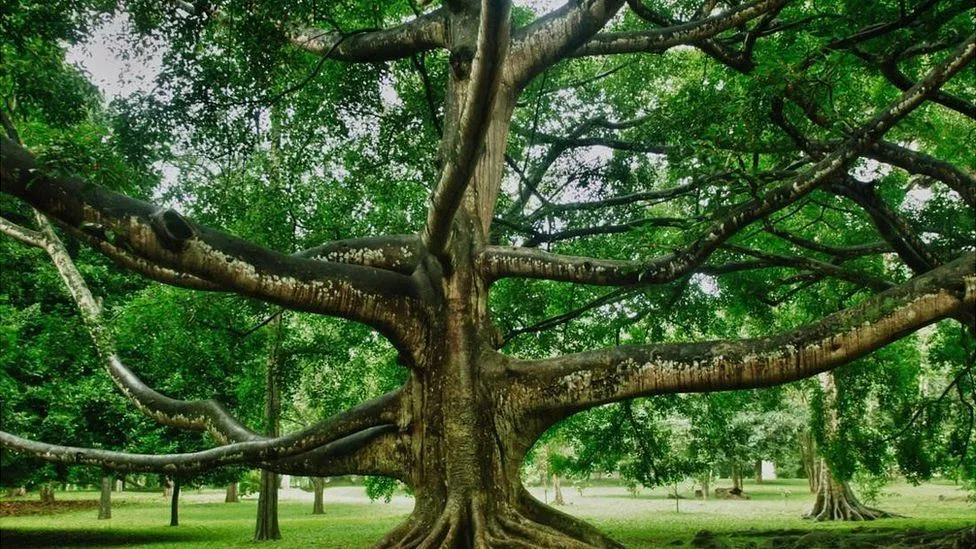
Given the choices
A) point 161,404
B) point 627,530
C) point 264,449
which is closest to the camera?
point 264,449

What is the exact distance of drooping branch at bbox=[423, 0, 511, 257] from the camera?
325 centimetres

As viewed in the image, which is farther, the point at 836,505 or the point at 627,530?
the point at 836,505

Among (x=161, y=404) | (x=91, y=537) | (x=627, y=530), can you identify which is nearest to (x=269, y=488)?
(x=91, y=537)

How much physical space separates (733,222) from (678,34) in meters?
1.95

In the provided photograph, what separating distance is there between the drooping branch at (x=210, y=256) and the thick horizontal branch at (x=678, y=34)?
3205mm

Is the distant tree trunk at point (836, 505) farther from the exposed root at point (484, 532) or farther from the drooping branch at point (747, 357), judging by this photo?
the exposed root at point (484, 532)

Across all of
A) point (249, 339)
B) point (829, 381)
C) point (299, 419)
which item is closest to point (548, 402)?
point (249, 339)

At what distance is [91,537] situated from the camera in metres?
15.1

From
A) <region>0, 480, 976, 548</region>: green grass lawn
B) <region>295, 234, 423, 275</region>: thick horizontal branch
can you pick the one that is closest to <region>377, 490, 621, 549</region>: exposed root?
<region>295, 234, 423, 275</region>: thick horizontal branch

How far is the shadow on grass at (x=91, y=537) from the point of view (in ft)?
45.7

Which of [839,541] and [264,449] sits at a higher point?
[264,449]

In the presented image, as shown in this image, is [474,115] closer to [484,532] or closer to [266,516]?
[484,532]

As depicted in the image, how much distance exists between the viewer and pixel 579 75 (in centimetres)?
1190

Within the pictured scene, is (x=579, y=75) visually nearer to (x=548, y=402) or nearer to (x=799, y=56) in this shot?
(x=799, y=56)
